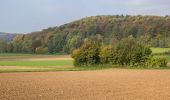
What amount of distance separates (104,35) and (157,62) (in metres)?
84.2

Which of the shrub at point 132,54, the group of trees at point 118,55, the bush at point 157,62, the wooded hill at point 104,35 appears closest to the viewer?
the bush at point 157,62

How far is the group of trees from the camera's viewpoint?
7400 cm

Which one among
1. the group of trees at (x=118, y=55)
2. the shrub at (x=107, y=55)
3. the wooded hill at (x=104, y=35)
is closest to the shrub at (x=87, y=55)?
the group of trees at (x=118, y=55)

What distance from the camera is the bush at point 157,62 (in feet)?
237

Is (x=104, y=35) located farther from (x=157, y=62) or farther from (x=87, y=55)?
(x=157, y=62)

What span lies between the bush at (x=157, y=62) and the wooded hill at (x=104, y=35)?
46.2m

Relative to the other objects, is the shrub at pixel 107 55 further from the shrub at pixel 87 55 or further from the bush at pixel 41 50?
the bush at pixel 41 50

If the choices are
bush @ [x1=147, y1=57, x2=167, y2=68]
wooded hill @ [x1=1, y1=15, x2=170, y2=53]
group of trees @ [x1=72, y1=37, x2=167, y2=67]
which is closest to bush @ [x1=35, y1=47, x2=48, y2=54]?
wooded hill @ [x1=1, y1=15, x2=170, y2=53]

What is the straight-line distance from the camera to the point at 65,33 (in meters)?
161

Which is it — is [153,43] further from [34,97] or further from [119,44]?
[34,97]

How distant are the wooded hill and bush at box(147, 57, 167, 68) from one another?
46178mm

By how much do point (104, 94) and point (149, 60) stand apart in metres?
46.6

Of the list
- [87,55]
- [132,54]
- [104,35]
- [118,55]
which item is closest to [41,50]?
[104,35]

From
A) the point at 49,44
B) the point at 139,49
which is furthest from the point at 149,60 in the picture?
the point at 49,44
